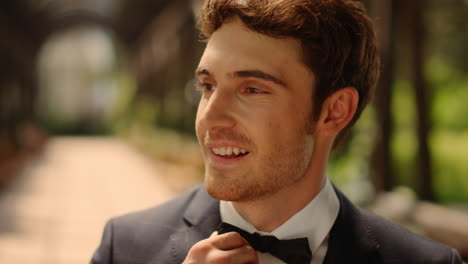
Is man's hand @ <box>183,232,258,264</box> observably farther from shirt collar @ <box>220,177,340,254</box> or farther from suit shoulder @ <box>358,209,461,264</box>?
suit shoulder @ <box>358,209,461,264</box>

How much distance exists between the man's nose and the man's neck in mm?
270

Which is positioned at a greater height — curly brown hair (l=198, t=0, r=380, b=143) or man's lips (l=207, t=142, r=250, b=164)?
curly brown hair (l=198, t=0, r=380, b=143)

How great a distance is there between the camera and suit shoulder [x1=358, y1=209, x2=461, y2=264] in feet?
5.22

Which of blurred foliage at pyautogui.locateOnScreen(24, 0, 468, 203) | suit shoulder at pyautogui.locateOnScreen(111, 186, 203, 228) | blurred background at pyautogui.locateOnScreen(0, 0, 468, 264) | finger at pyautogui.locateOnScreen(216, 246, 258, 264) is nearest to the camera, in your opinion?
finger at pyautogui.locateOnScreen(216, 246, 258, 264)

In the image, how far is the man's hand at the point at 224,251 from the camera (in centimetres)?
139

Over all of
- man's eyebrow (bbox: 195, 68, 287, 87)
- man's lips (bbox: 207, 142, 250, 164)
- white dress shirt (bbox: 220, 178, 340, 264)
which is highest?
man's eyebrow (bbox: 195, 68, 287, 87)

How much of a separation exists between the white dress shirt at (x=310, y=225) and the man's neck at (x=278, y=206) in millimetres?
15

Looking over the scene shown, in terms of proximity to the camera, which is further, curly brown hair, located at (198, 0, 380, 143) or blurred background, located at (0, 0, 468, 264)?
blurred background, located at (0, 0, 468, 264)

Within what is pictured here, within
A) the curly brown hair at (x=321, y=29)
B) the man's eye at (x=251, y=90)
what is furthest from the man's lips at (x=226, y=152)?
the curly brown hair at (x=321, y=29)

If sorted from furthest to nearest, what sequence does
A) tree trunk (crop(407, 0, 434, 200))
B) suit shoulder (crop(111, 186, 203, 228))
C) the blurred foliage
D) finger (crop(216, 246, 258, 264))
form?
the blurred foliage, tree trunk (crop(407, 0, 434, 200)), suit shoulder (crop(111, 186, 203, 228)), finger (crop(216, 246, 258, 264))

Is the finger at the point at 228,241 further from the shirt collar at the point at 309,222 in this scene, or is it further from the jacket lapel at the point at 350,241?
the jacket lapel at the point at 350,241

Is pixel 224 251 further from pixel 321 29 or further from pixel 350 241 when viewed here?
pixel 321 29

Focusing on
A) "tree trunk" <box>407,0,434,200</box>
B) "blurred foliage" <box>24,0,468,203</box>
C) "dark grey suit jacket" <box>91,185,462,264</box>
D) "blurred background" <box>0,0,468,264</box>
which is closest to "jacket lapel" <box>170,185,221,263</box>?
"dark grey suit jacket" <box>91,185,462,264</box>

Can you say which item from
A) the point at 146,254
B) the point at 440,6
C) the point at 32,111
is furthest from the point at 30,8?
the point at 146,254
